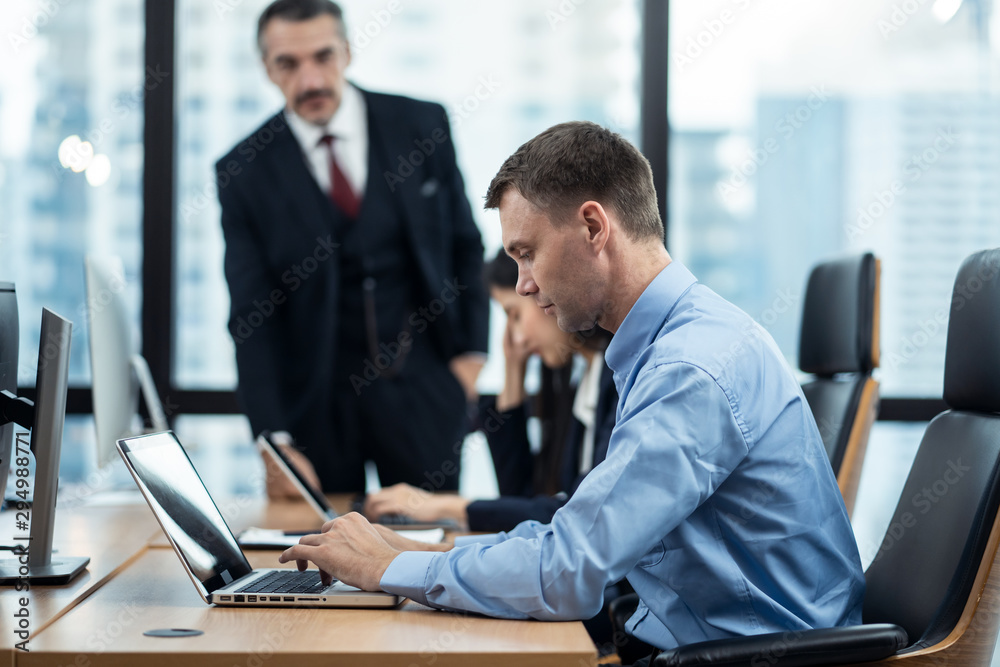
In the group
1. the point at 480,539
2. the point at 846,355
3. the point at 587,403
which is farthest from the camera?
the point at 587,403

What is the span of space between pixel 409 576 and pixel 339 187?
5.86 ft

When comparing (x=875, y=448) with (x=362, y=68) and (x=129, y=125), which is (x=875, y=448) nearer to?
(x=362, y=68)

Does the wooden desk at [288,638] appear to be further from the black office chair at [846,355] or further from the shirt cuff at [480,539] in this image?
the black office chair at [846,355]

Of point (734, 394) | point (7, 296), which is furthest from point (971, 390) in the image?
point (7, 296)

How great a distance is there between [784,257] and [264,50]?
200 centimetres

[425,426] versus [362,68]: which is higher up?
[362,68]

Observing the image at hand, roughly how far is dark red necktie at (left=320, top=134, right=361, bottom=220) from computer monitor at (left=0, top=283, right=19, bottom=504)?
4.65ft

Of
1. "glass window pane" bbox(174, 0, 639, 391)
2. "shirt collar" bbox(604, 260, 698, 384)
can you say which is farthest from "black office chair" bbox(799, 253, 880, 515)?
"glass window pane" bbox(174, 0, 639, 391)

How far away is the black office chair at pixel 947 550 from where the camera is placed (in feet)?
3.38

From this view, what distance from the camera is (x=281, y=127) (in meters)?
2.69

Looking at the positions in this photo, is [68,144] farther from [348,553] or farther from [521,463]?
[348,553]

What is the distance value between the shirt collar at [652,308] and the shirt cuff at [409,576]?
0.40 metres

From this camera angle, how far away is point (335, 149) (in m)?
2.68

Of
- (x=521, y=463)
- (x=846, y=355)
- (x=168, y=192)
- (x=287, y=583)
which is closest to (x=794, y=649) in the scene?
(x=287, y=583)
